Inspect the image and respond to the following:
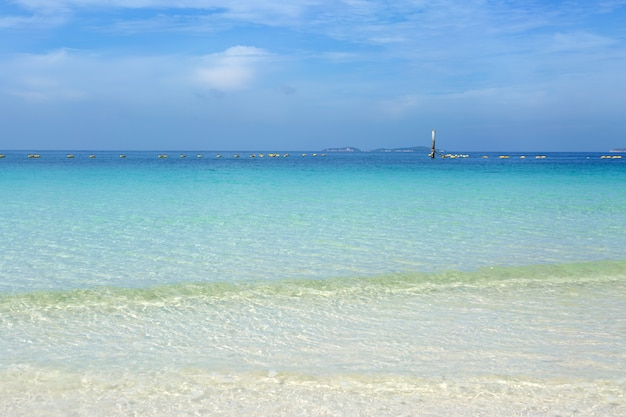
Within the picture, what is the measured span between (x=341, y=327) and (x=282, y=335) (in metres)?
0.72

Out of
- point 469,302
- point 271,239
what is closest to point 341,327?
point 469,302

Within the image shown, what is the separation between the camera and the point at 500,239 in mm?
12672

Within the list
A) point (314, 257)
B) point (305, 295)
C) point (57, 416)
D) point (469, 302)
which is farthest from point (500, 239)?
point (57, 416)

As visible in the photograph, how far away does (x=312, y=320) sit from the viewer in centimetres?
676

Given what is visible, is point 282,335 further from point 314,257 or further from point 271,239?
point 271,239

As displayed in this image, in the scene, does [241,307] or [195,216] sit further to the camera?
[195,216]

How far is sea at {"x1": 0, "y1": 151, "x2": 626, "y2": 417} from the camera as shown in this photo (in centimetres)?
460

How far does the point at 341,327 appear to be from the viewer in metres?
6.48

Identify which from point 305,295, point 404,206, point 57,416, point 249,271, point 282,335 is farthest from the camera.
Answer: point 404,206

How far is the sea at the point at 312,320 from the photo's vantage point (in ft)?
15.1

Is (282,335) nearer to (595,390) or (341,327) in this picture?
(341,327)

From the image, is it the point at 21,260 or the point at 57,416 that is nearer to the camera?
the point at 57,416

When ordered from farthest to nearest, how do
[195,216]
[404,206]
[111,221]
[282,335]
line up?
[404,206], [195,216], [111,221], [282,335]

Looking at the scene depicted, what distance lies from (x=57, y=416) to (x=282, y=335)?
2.48 m
